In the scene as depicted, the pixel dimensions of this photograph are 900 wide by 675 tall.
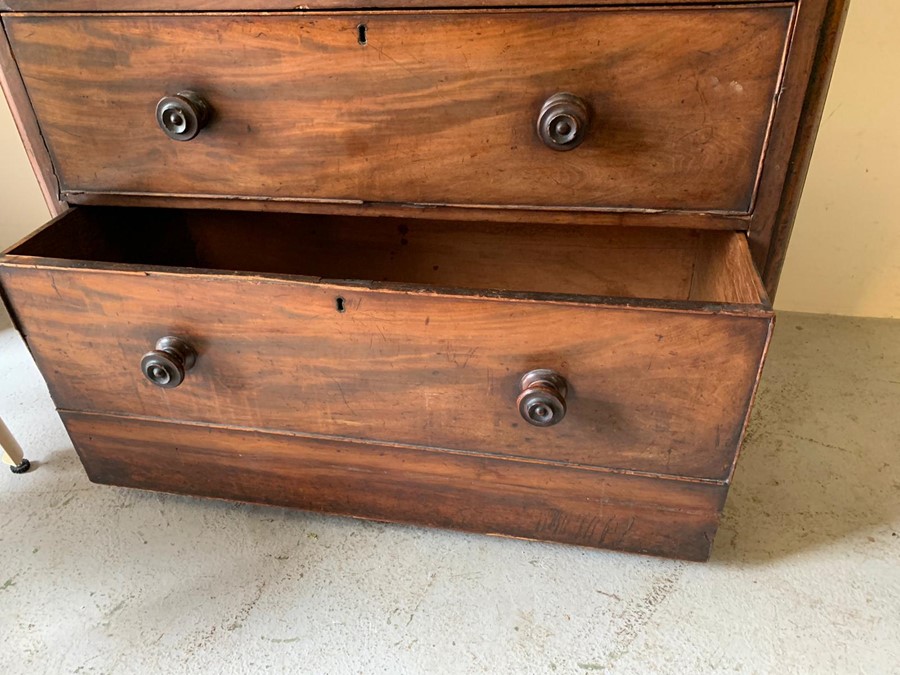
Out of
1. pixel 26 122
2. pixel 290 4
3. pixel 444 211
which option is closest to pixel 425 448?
pixel 444 211

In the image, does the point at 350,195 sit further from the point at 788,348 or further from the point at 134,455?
the point at 788,348

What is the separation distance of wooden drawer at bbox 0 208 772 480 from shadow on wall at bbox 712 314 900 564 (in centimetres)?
25

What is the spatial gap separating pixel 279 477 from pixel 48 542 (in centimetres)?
35

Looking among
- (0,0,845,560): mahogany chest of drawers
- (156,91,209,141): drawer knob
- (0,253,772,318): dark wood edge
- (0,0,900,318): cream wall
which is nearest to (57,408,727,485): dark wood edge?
(0,0,845,560): mahogany chest of drawers

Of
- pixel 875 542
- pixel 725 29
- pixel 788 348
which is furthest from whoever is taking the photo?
pixel 788 348

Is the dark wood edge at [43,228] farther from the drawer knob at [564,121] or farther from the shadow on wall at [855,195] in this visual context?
the shadow on wall at [855,195]

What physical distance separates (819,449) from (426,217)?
2.46 feet

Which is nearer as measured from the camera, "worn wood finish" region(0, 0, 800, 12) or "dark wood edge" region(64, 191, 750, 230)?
"worn wood finish" region(0, 0, 800, 12)

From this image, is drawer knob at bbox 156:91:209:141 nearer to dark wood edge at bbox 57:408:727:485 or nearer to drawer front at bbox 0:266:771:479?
drawer front at bbox 0:266:771:479

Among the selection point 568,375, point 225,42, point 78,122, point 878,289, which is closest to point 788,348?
→ point 878,289

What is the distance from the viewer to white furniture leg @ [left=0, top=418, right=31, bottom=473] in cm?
104

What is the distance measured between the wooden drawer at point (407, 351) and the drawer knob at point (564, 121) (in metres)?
0.16

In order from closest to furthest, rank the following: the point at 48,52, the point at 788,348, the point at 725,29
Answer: the point at 725,29 < the point at 48,52 < the point at 788,348

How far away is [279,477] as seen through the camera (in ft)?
3.06
